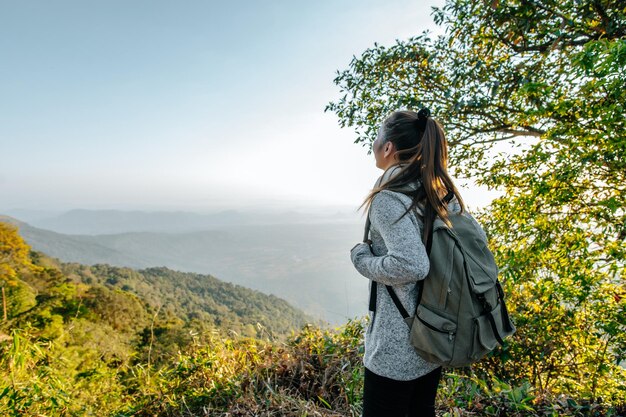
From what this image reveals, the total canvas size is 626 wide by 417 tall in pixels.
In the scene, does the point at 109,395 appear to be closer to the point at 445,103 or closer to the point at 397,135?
the point at 397,135

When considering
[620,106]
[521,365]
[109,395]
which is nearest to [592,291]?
[521,365]

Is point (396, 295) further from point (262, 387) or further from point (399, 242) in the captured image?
point (262, 387)

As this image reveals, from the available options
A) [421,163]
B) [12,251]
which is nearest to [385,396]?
[421,163]

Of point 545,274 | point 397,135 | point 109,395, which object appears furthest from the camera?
point 109,395

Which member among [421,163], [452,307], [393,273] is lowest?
[452,307]

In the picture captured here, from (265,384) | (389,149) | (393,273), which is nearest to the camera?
(393,273)

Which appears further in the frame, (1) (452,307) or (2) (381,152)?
(2) (381,152)

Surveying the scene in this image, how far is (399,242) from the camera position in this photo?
1.16m

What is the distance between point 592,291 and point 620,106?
57.9 inches

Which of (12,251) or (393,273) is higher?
(393,273)

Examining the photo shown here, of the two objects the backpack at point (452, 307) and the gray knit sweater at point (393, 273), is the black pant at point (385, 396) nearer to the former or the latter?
the gray knit sweater at point (393, 273)

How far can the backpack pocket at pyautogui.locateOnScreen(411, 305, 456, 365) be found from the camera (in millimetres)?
1157

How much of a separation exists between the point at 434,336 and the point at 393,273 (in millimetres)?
266

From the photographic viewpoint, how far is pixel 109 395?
3711 millimetres
